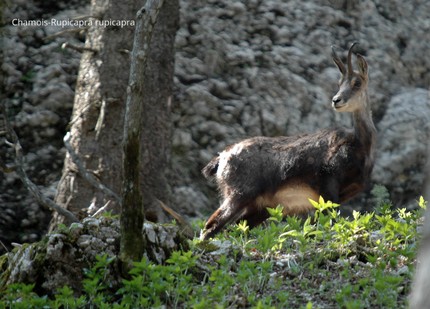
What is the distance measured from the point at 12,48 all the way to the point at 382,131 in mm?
5113

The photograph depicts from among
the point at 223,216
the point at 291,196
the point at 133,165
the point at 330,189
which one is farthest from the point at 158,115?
the point at 133,165

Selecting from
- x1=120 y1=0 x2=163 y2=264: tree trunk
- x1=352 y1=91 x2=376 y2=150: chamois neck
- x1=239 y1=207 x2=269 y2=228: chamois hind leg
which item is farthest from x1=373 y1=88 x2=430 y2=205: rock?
x1=120 y1=0 x2=163 y2=264: tree trunk

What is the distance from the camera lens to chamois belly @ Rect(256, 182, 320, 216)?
796cm

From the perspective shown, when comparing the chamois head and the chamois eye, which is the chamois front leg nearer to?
the chamois head

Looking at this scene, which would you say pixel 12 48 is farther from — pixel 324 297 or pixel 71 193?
pixel 324 297

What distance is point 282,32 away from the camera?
10930 millimetres

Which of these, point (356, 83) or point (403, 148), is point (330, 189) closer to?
point (356, 83)

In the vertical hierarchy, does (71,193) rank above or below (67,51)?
below

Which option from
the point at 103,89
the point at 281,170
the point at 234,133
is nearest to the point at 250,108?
the point at 234,133

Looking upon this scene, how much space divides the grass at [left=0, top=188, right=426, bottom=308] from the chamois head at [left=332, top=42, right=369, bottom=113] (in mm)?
3322

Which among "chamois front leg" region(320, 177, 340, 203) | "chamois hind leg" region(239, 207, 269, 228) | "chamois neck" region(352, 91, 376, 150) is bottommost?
"chamois hind leg" region(239, 207, 269, 228)

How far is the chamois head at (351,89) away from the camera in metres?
8.38

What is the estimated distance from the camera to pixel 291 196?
8.07 metres

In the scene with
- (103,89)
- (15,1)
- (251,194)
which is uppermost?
(15,1)
